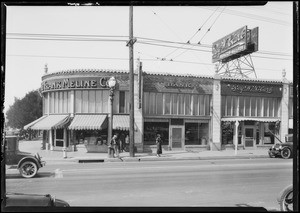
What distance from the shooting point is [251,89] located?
2659cm

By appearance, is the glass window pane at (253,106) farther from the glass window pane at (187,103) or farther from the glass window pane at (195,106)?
the glass window pane at (187,103)

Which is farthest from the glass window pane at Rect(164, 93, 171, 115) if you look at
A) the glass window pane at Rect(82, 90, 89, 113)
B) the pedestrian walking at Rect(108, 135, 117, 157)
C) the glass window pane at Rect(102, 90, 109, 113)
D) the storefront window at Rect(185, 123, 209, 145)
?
the glass window pane at Rect(82, 90, 89, 113)

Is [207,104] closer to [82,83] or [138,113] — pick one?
[138,113]

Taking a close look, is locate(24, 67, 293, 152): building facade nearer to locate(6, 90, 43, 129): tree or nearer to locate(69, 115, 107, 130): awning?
locate(69, 115, 107, 130): awning

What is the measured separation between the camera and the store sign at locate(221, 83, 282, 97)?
25812 millimetres

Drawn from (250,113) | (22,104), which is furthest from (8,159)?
(22,104)

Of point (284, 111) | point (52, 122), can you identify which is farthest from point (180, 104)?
point (284, 111)

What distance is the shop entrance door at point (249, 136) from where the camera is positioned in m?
26.4

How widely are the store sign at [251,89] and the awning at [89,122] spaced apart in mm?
11239

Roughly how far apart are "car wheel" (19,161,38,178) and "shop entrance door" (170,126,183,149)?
1447 centimetres

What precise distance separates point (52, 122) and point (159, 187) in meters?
15.6

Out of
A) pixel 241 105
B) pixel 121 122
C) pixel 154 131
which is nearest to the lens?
pixel 121 122

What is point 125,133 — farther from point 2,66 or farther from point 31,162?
point 2,66

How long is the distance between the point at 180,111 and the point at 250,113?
7.23 metres
